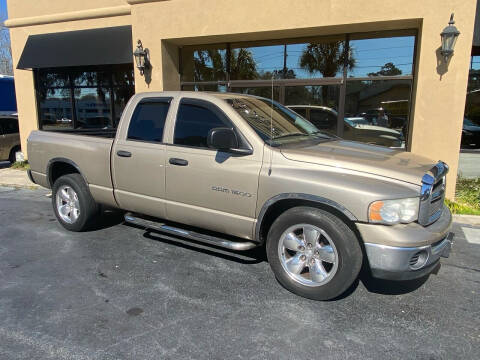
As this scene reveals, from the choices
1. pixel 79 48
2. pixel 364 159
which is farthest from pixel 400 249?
pixel 79 48

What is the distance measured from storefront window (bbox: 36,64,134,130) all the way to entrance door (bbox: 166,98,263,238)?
24.4ft

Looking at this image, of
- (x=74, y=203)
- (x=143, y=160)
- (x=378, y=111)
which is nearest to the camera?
(x=143, y=160)

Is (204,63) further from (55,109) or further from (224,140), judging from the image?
(224,140)

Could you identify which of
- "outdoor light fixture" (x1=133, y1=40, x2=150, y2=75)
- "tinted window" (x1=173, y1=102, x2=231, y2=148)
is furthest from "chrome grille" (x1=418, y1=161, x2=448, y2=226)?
"outdoor light fixture" (x1=133, y1=40, x2=150, y2=75)

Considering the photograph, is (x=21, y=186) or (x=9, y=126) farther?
(x=9, y=126)

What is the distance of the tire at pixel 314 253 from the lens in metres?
3.27

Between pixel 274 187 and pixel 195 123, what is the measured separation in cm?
128

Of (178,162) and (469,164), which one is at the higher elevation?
(178,162)

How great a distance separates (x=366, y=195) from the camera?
314 centimetres

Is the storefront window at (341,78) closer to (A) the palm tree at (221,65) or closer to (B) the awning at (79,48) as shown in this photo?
(A) the palm tree at (221,65)

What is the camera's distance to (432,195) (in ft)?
11.3

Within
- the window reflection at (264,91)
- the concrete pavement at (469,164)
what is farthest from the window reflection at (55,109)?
the concrete pavement at (469,164)

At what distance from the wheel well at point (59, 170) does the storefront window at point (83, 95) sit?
5.81 m

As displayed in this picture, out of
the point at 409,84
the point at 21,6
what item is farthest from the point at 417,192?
the point at 21,6
